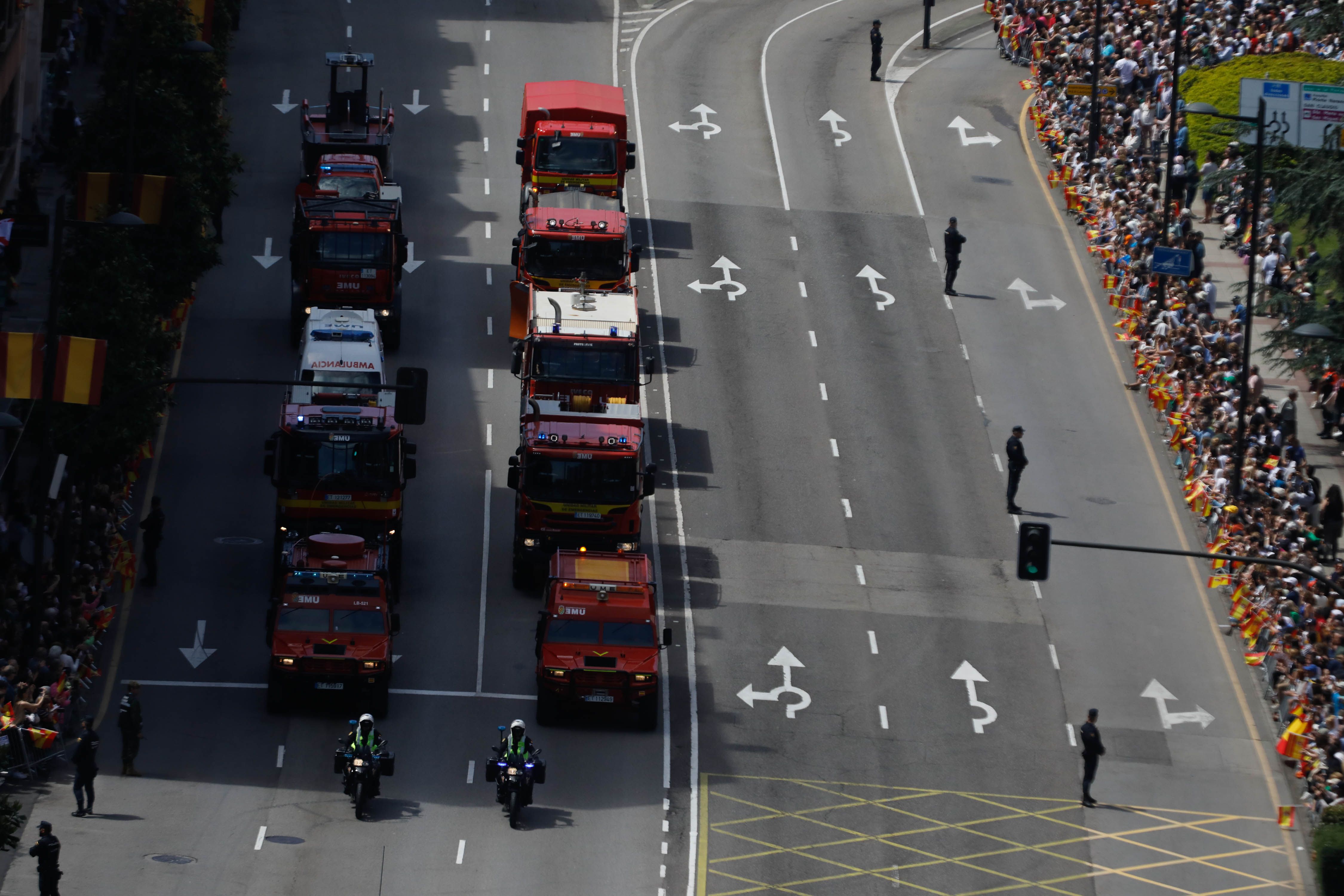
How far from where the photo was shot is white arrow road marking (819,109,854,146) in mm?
71750

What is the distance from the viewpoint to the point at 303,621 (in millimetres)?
41344

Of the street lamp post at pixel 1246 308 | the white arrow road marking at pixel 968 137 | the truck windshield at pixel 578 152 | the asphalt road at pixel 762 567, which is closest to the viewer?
the asphalt road at pixel 762 567

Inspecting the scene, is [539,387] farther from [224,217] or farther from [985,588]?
[224,217]

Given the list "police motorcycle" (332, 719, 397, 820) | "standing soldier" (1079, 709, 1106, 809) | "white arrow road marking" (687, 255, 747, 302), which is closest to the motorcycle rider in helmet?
"police motorcycle" (332, 719, 397, 820)

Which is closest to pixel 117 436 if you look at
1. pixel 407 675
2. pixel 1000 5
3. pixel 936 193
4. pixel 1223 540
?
pixel 407 675

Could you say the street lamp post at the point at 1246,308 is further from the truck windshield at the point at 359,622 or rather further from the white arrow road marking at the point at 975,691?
the truck windshield at the point at 359,622

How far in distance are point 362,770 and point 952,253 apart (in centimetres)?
2744

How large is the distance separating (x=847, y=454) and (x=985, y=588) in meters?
6.29

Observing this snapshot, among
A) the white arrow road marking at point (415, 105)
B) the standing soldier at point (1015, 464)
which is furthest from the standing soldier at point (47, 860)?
the white arrow road marking at point (415, 105)

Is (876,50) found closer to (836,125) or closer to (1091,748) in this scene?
(836,125)

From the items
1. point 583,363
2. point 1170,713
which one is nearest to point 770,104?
point 583,363

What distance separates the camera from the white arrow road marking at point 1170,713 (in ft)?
145

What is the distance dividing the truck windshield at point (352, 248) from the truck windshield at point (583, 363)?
22.5 feet

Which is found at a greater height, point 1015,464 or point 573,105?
point 573,105
